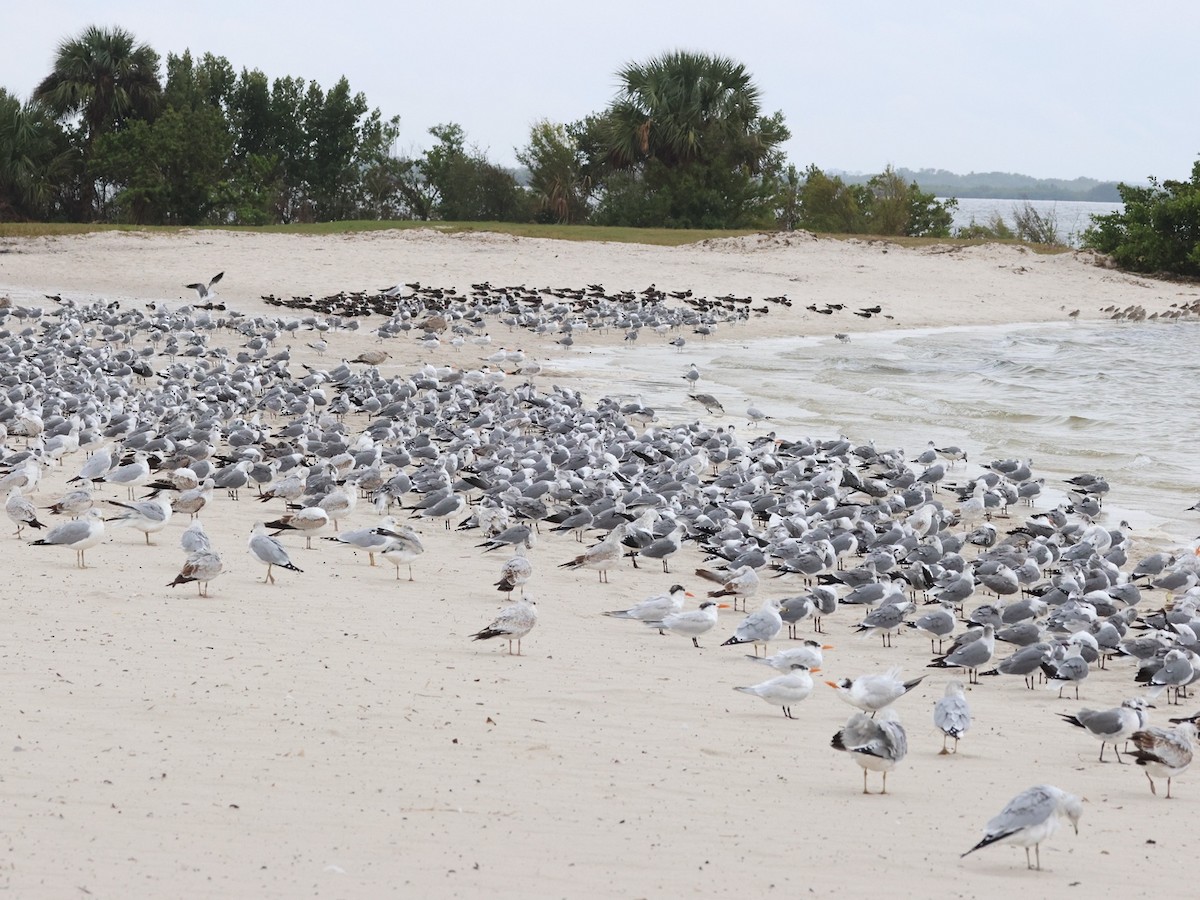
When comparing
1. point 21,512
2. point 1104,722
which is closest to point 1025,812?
point 1104,722

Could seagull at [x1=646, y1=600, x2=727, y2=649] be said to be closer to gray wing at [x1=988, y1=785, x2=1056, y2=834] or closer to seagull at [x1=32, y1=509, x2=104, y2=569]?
gray wing at [x1=988, y1=785, x2=1056, y2=834]

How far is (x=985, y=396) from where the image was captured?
25.2 m

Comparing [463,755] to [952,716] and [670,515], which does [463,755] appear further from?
[670,515]

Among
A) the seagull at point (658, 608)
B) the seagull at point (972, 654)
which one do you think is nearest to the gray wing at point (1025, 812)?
the seagull at point (972, 654)

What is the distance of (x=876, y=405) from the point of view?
23297 millimetres

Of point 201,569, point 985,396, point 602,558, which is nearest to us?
point 201,569

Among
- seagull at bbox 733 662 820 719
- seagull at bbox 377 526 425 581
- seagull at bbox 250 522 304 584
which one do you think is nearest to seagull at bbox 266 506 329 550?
seagull at bbox 377 526 425 581

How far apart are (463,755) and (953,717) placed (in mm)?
2667

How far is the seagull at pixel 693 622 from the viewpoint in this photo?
361 inches

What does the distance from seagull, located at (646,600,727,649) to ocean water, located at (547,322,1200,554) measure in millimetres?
6928

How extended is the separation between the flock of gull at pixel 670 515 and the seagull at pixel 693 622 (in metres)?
0.02

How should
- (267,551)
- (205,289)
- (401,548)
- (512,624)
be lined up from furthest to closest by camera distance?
(205,289)
(401,548)
(267,551)
(512,624)

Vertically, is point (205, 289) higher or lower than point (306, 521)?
higher

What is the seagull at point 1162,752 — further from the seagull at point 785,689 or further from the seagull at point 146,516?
the seagull at point 146,516
